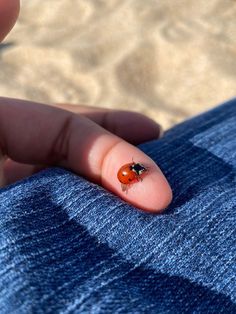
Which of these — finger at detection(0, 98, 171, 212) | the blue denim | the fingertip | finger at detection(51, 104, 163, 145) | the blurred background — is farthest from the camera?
the blurred background

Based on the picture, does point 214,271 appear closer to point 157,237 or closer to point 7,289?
point 157,237

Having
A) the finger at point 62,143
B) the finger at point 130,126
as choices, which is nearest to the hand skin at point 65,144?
the finger at point 62,143

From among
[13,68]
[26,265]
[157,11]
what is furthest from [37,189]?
[157,11]

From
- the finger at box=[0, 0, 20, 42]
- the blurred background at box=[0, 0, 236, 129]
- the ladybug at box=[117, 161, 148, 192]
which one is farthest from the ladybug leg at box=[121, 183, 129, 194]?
the blurred background at box=[0, 0, 236, 129]

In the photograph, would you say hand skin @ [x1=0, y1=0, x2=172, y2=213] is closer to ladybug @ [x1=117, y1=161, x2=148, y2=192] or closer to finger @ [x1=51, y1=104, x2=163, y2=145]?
ladybug @ [x1=117, y1=161, x2=148, y2=192]

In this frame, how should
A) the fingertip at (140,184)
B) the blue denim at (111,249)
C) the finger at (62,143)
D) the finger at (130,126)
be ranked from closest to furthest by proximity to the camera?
the blue denim at (111,249), the fingertip at (140,184), the finger at (62,143), the finger at (130,126)

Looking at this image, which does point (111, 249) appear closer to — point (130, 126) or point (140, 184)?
point (140, 184)

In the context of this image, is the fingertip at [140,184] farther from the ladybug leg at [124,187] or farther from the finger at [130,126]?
the finger at [130,126]
